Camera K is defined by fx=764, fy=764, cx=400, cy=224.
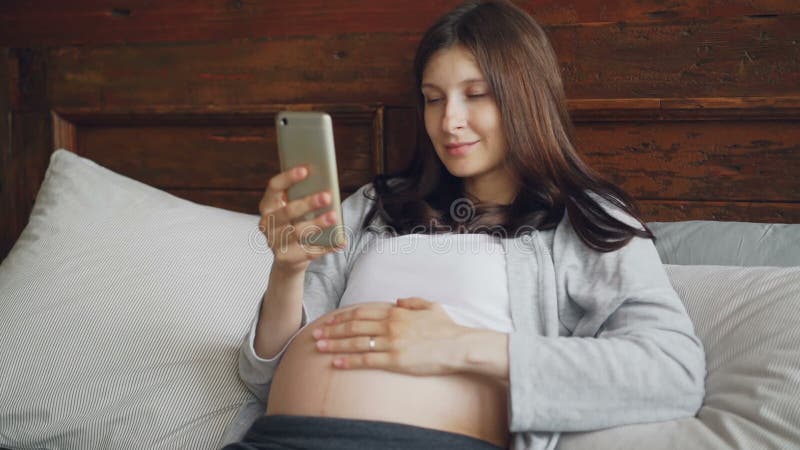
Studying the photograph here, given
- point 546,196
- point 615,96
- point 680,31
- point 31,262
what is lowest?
point 31,262

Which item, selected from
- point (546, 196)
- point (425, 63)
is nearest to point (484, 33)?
point (425, 63)

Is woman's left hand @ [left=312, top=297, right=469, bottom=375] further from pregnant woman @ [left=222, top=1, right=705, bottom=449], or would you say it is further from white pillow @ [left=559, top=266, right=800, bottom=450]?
white pillow @ [left=559, top=266, right=800, bottom=450]

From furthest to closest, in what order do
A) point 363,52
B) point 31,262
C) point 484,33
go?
point 363,52 → point 31,262 → point 484,33

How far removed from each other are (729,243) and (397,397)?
638 millimetres

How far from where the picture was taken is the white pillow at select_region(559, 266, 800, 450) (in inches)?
34.9

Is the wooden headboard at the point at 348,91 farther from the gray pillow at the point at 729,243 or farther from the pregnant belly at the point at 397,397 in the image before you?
the pregnant belly at the point at 397,397

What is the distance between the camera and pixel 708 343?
3.49 ft

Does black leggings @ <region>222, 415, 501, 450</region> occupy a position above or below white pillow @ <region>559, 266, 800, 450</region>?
below

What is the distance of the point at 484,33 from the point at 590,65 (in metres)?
0.35

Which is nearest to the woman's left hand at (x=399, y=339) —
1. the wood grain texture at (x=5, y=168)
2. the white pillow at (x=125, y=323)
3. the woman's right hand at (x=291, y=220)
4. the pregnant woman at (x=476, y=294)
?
the pregnant woman at (x=476, y=294)

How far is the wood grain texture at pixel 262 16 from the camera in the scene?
1441 mm

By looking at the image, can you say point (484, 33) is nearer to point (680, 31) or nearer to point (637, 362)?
point (680, 31)

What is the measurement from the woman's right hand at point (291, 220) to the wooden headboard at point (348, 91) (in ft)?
2.10

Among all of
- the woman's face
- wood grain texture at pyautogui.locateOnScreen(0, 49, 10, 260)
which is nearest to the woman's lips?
the woman's face
